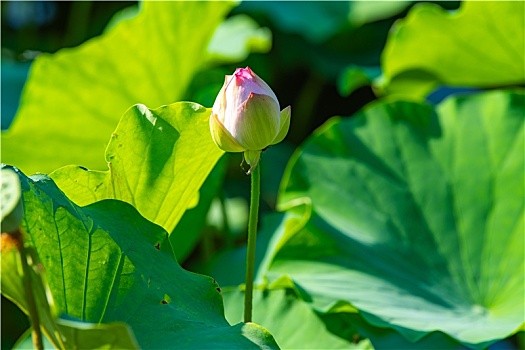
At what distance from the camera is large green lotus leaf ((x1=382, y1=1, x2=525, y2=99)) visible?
45.2 inches

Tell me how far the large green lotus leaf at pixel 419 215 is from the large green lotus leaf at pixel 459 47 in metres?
0.11

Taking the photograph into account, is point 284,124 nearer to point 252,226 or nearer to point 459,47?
point 252,226

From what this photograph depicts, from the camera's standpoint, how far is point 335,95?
1.89 m

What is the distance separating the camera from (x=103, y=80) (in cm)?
124

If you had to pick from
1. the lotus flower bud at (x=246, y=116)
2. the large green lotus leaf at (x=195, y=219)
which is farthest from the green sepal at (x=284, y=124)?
the large green lotus leaf at (x=195, y=219)

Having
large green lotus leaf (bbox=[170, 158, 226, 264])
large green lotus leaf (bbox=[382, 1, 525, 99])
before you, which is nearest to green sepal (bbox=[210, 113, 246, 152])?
large green lotus leaf (bbox=[170, 158, 226, 264])

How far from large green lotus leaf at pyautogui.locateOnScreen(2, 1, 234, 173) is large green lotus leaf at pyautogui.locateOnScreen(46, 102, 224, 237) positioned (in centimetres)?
51

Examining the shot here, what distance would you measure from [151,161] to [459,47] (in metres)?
0.67

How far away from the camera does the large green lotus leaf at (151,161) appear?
68 centimetres

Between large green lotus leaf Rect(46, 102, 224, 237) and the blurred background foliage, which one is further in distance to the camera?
the blurred background foliage

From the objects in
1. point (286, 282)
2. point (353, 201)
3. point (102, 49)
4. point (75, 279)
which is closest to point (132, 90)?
Answer: point (102, 49)

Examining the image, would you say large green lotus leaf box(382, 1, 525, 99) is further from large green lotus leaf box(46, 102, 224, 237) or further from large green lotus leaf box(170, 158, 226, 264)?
large green lotus leaf box(46, 102, 224, 237)

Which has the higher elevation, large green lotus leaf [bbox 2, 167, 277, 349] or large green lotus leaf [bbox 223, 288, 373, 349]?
large green lotus leaf [bbox 2, 167, 277, 349]

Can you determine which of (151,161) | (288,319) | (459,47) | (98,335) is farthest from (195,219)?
(98,335)
